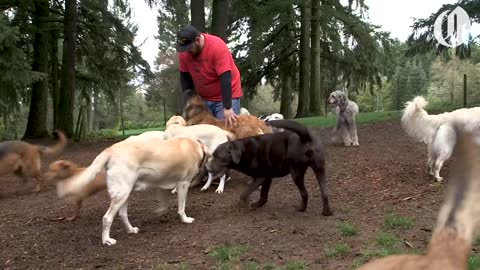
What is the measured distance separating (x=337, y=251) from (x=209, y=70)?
305 centimetres

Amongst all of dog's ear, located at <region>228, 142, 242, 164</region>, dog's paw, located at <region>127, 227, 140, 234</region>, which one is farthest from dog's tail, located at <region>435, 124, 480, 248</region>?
dog's paw, located at <region>127, 227, 140, 234</region>

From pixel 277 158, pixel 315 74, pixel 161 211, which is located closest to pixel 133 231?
pixel 161 211

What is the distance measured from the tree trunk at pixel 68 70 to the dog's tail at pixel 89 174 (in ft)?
43.8

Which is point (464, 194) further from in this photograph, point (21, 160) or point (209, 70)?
point (21, 160)

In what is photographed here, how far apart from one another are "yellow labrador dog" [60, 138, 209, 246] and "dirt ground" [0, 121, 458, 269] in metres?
0.33

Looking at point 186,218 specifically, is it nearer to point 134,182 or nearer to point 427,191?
point 134,182

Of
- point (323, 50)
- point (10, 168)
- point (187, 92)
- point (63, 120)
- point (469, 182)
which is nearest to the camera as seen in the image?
point (469, 182)

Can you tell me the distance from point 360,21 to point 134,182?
1819cm

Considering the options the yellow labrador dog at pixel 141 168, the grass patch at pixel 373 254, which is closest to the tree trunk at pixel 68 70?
the yellow labrador dog at pixel 141 168

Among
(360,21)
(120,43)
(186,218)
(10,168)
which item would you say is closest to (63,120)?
(120,43)

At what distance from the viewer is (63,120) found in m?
18.1

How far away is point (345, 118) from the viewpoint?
11.1 metres

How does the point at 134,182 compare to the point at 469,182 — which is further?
the point at 134,182

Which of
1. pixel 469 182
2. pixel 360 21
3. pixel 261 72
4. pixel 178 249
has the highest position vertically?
pixel 360 21
